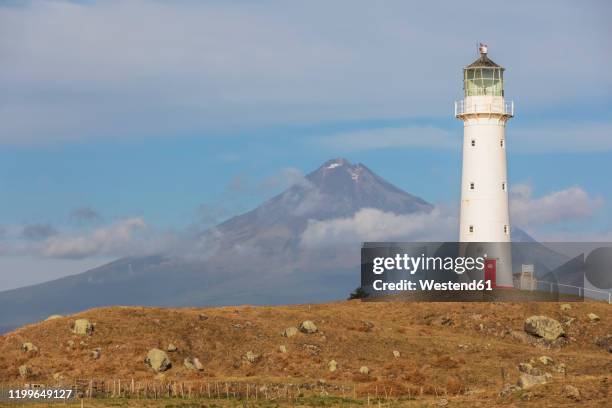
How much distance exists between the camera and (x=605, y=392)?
5441 cm

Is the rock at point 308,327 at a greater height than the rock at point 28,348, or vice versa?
the rock at point 308,327

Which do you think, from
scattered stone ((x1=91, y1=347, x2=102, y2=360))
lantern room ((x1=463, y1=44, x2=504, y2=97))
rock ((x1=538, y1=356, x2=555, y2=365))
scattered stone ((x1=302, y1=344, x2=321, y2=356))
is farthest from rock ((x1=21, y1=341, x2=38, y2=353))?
lantern room ((x1=463, y1=44, x2=504, y2=97))

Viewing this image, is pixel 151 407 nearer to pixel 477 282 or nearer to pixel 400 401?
pixel 400 401

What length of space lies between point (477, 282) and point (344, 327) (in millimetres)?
19752

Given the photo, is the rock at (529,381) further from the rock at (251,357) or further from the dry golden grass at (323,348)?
the rock at (251,357)

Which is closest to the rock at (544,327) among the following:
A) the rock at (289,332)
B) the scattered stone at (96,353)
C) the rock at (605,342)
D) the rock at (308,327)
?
the rock at (605,342)

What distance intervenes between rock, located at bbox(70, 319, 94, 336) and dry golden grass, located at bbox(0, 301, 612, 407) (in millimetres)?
517

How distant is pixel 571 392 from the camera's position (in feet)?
177

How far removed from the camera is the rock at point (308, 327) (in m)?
83.7

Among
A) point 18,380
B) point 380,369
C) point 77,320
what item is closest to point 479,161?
point 380,369

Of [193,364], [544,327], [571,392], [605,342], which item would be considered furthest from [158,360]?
[605,342]

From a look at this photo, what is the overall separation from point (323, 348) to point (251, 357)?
5694 mm

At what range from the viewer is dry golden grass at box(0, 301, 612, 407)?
237 feet

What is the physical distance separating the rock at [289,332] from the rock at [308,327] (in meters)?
0.58
